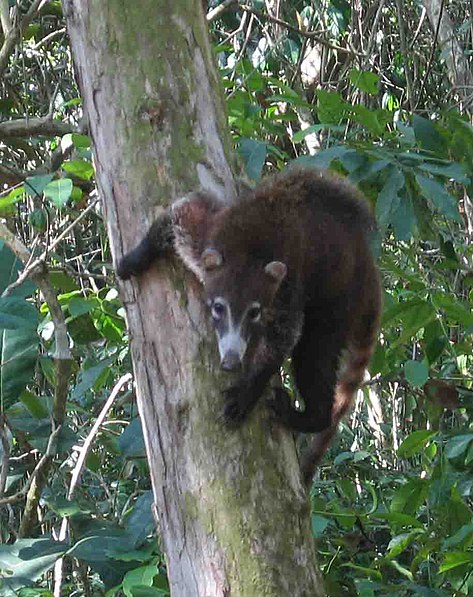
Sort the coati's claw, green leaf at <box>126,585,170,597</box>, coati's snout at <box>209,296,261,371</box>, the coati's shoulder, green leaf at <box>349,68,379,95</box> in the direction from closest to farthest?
1. coati's snout at <box>209,296,261,371</box>
2. the coati's claw
3. green leaf at <box>126,585,170,597</box>
4. the coati's shoulder
5. green leaf at <box>349,68,379,95</box>

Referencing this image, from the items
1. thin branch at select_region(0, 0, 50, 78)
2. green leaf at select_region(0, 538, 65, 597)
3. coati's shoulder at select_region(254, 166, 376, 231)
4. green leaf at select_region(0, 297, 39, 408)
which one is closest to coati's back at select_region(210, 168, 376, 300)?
coati's shoulder at select_region(254, 166, 376, 231)

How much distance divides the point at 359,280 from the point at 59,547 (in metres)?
1.32

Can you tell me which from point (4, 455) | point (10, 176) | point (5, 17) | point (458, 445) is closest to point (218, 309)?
point (4, 455)

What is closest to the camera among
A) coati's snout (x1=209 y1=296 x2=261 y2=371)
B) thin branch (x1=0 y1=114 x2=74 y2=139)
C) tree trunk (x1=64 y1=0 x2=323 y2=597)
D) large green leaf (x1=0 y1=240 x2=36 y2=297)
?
tree trunk (x1=64 y1=0 x2=323 y2=597)

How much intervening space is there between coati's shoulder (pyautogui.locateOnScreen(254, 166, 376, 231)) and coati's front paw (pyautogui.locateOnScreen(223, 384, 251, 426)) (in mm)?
758

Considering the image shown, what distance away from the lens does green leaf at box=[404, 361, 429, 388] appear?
3.17m

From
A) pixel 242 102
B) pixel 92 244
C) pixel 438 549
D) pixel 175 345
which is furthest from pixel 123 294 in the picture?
pixel 92 244

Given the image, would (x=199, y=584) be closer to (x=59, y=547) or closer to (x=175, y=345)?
(x=175, y=345)

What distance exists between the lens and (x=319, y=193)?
2.95m

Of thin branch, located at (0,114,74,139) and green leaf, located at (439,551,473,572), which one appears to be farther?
thin branch, located at (0,114,74,139)

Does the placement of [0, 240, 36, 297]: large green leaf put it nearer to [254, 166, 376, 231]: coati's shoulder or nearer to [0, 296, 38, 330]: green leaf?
[0, 296, 38, 330]: green leaf

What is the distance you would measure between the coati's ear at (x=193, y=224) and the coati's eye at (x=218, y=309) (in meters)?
0.08

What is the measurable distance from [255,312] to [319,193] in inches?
18.2

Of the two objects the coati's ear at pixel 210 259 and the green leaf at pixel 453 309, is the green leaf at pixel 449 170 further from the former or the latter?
the coati's ear at pixel 210 259
